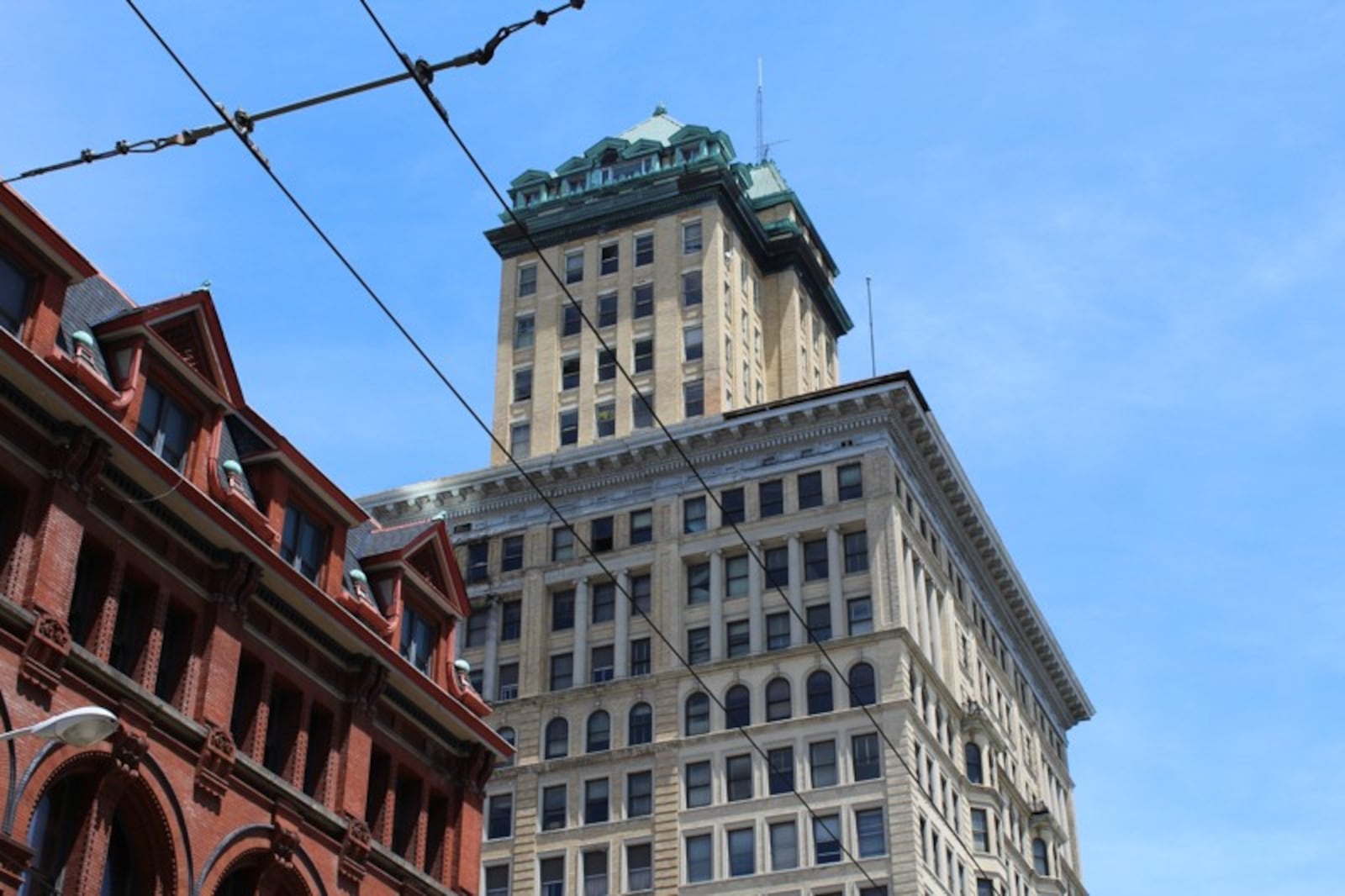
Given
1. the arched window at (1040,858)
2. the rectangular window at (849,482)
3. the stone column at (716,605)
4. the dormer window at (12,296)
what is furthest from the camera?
the arched window at (1040,858)

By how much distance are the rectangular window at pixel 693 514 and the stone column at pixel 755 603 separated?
11.1ft

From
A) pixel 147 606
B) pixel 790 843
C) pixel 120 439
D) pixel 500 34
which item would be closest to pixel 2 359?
pixel 120 439

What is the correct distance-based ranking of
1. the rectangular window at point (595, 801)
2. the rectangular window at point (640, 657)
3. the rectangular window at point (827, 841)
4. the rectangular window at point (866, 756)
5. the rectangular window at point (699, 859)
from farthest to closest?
the rectangular window at point (640, 657), the rectangular window at point (595, 801), the rectangular window at point (699, 859), the rectangular window at point (866, 756), the rectangular window at point (827, 841)

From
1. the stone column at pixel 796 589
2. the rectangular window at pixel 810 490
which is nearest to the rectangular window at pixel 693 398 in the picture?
the rectangular window at pixel 810 490

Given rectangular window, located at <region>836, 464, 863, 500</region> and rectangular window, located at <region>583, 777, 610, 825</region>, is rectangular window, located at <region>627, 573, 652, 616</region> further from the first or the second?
rectangular window, located at <region>836, 464, 863, 500</region>

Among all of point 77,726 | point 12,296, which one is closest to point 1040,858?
point 12,296

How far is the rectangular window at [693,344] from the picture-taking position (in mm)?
104375

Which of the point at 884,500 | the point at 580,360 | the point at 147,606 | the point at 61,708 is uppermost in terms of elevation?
the point at 580,360

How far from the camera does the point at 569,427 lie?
10450cm

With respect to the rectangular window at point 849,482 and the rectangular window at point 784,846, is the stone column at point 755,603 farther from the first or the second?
the rectangular window at point 784,846

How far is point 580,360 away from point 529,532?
14.3 m

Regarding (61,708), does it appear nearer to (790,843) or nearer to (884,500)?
Answer: (790,843)

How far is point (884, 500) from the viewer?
8800 centimetres

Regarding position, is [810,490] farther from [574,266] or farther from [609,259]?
[574,266]
